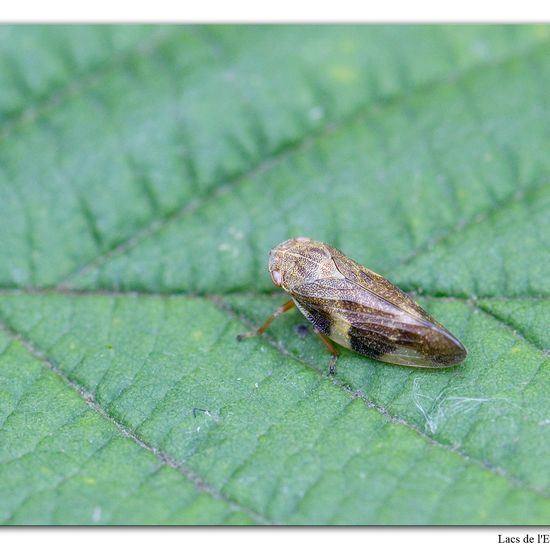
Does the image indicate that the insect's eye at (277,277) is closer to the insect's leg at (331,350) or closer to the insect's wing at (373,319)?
the insect's wing at (373,319)

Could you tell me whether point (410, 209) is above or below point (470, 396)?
above

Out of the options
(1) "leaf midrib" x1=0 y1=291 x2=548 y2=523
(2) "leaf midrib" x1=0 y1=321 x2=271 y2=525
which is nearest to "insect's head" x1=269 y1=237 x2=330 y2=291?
(1) "leaf midrib" x1=0 y1=291 x2=548 y2=523

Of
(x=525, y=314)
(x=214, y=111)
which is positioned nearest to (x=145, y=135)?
(x=214, y=111)

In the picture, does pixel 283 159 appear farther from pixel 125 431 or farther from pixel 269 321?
pixel 125 431

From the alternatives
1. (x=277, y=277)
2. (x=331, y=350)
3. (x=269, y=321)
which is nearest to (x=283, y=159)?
(x=277, y=277)

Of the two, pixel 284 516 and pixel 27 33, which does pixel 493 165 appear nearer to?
pixel 284 516

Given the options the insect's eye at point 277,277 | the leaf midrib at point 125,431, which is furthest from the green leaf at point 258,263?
the insect's eye at point 277,277

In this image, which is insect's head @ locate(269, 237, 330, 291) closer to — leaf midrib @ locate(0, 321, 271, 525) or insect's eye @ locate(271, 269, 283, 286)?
insect's eye @ locate(271, 269, 283, 286)
